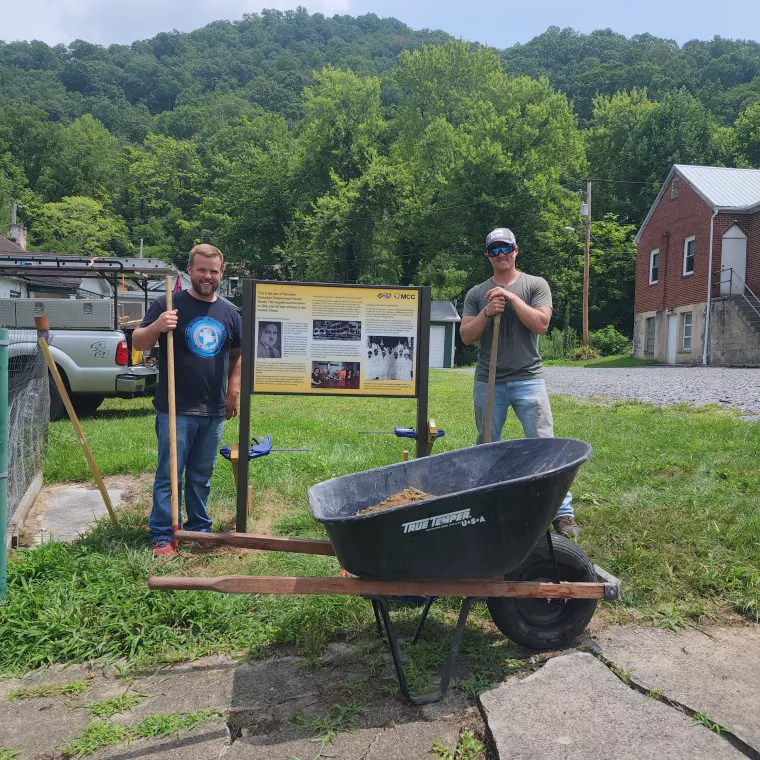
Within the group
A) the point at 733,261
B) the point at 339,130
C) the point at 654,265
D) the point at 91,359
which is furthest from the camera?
the point at 339,130

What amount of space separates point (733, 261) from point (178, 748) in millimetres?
28599

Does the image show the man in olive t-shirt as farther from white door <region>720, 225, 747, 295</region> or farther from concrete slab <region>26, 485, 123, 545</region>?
white door <region>720, 225, 747, 295</region>

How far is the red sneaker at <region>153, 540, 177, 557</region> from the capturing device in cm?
427

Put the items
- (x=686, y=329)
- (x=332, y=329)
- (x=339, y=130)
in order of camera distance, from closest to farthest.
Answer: (x=332, y=329), (x=686, y=329), (x=339, y=130)

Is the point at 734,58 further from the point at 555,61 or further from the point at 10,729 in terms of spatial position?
the point at 10,729

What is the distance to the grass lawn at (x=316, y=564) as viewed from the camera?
335 cm

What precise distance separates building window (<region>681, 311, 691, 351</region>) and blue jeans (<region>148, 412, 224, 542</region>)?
26.8 meters

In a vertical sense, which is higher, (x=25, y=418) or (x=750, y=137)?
(x=750, y=137)

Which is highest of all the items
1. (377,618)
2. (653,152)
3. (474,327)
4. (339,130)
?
(339,130)

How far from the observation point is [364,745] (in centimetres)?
255

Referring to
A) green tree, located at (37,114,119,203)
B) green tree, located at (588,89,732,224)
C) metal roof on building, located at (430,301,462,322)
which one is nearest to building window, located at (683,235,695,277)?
metal roof on building, located at (430,301,462,322)

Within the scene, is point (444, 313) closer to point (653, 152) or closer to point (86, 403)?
point (653, 152)

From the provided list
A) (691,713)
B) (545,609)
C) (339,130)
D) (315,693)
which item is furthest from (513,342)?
(339,130)

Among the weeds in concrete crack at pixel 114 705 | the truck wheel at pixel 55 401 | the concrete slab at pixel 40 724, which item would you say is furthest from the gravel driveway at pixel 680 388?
the truck wheel at pixel 55 401
